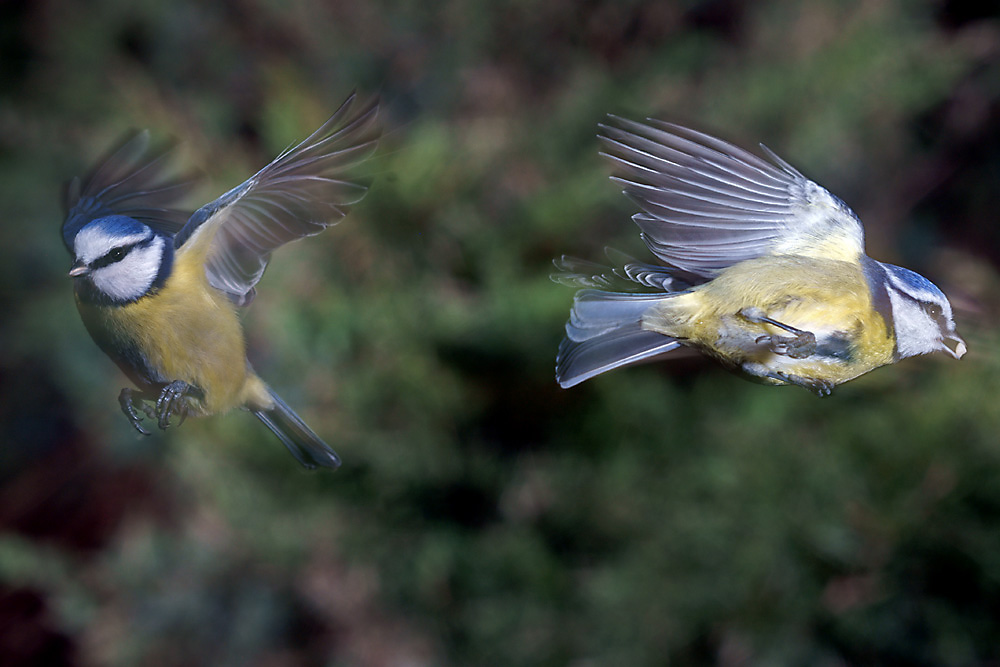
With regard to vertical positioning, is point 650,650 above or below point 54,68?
below

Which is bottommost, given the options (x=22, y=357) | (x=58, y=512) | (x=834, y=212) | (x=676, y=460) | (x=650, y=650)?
(x=650, y=650)

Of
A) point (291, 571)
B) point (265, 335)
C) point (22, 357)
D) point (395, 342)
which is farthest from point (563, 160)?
point (22, 357)

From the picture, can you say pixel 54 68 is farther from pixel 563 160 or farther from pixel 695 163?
pixel 695 163

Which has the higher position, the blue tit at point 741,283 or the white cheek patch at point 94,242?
the white cheek patch at point 94,242

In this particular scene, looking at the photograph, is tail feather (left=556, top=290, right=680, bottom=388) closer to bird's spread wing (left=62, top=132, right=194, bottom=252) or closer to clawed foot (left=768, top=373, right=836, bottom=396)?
clawed foot (left=768, top=373, right=836, bottom=396)

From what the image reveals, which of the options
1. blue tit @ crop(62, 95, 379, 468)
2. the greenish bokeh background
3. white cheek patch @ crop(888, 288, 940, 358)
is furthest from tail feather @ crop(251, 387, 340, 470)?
the greenish bokeh background

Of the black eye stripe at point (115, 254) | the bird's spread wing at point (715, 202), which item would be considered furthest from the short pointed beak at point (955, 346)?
the black eye stripe at point (115, 254)

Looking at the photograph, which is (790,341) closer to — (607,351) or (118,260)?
(607,351)

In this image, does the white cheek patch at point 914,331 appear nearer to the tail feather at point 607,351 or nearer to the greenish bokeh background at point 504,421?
the tail feather at point 607,351
